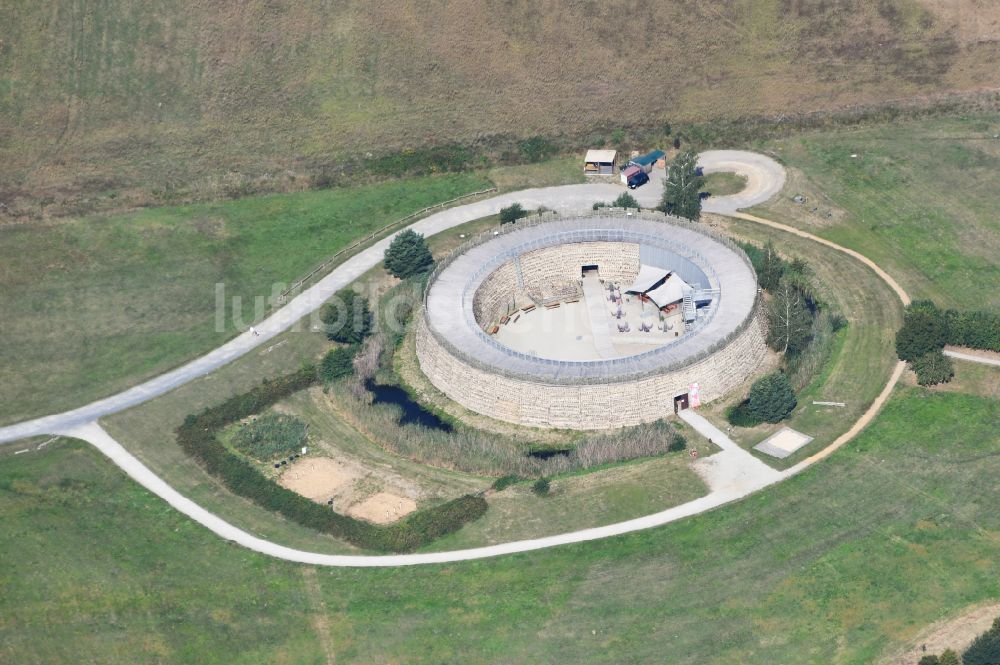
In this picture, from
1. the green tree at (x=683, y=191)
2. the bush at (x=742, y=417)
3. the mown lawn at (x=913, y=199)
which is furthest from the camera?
the green tree at (x=683, y=191)

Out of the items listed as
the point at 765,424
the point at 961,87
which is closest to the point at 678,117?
the point at 961,87

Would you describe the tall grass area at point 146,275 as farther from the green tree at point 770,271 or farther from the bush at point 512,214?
the green tree at point 770,271

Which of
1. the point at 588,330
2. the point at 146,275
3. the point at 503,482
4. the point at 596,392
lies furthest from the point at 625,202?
the point at 146,275

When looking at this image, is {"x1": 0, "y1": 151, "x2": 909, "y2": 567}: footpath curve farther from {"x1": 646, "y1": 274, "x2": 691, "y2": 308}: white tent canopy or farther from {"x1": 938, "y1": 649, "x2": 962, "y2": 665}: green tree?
{"x1": 938, "y1": 649, "x2": 962, "y2": 665}: green tree

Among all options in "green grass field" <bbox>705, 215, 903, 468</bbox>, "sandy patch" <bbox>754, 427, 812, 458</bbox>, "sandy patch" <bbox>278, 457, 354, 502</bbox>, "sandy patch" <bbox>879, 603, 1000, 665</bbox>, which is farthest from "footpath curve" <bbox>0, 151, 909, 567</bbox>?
"sandy patch" <bbox>879, 603, 1000, 665</bbox>

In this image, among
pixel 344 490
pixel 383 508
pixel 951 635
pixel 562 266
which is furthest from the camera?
pixel 562 266

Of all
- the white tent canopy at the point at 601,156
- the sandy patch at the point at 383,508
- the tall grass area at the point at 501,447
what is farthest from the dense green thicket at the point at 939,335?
the white tent canopy at the point at 601,156

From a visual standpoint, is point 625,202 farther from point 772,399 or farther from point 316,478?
point 316,478
